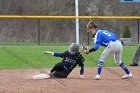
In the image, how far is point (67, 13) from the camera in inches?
1754

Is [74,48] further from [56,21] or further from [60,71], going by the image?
[56,21]

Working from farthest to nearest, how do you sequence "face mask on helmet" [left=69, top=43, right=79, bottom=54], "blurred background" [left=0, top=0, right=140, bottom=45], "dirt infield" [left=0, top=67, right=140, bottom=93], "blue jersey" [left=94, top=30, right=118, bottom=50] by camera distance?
"blurred background" [left=0, top=0, right=140, bottom=45] < "face mask on helmet" [left=69, top=43, right=79, bottom=54] < "blue jersey" [left=94, top=30, right=118, bottom=50] < "dirt infield" [left=0, top=67, right=140, bottom=93]

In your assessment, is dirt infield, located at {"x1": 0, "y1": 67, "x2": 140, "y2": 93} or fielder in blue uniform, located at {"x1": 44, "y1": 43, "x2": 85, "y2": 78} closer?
dirt infield, located at {"x1": 0, "y1": 67, "x2": 140, "y2": 93}

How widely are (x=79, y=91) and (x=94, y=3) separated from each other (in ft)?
117

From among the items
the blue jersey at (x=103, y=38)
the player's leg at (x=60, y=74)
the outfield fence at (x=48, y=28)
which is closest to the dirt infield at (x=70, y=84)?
the player's leg at (x=60, y=74)

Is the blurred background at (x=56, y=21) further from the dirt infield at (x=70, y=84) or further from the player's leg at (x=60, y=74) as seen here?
the player's leg at (x=60, y=74)

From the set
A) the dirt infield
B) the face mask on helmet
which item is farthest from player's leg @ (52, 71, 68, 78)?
the face mask on helmet

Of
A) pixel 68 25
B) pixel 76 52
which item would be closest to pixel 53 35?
pixel 68 25

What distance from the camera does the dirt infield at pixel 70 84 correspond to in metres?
10.6

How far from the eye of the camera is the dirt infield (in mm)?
10555

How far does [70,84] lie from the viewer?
11.5 metres

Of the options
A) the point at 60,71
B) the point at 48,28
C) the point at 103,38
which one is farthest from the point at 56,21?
the point at 103,38

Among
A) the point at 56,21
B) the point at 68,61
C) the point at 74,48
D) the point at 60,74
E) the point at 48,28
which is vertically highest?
the point at 74,48

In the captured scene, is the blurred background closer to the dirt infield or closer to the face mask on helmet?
the dirt infield
